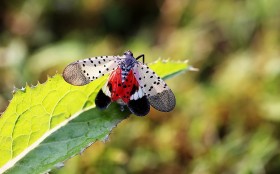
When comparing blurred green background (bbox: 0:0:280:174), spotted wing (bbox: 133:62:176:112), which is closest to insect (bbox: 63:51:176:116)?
spotted wing (bbox: 133:62:176:112)

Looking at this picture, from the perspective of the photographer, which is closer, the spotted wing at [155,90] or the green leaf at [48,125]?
the green leaf at [48,125]

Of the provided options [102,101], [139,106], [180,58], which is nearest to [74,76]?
[102,101]

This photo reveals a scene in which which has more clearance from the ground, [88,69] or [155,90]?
[88,69]

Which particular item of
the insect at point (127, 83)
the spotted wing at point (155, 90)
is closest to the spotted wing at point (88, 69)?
the insect at point (127, 83)

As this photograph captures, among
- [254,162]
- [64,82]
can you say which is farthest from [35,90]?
[254,162]

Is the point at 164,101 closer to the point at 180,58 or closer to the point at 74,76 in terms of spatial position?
the point at 74,76

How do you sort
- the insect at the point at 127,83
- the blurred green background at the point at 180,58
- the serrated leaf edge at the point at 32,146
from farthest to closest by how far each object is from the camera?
the blurred green background at the point at 180,58 < the insect at the point at 127,83 < the serrated leaf edge at the point at 32,146

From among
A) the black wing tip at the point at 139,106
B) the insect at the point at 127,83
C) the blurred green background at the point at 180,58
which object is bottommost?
the black wing tip at the point at 139,106

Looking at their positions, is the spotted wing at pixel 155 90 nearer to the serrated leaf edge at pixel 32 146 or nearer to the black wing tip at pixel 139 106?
the black wing tip at pixel 139 106
